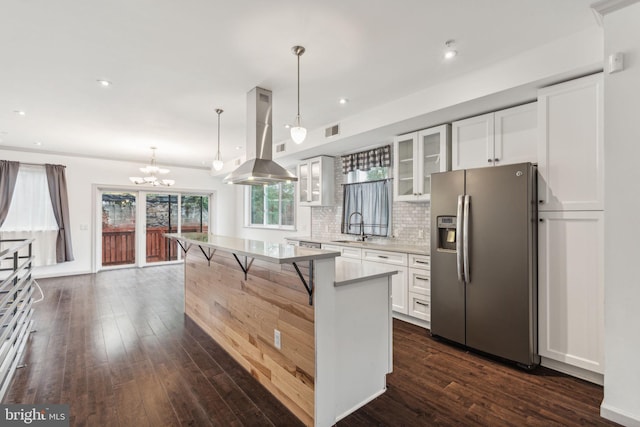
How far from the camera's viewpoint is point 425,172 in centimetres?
371

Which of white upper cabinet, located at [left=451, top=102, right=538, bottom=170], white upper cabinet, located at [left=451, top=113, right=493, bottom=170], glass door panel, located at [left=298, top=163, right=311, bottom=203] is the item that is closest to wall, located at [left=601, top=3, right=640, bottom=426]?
white upper cabinet, located at [left=451, top=102, right=538, bottom=170]

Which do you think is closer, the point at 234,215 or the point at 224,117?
the point at 224,117

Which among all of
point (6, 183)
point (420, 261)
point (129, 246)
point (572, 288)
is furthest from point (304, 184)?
point (6, 183)

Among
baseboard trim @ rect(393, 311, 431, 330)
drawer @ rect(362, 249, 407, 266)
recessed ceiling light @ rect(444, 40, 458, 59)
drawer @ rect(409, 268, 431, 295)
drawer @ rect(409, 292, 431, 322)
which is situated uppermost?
recessed ceiling light @ rect(444, 40, 458, 59)

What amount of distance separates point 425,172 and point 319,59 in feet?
6.32

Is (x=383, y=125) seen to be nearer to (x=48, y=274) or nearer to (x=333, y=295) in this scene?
(x=333, y=295)

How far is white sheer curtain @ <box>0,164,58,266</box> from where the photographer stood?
5793 mm

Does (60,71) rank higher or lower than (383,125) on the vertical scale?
higher

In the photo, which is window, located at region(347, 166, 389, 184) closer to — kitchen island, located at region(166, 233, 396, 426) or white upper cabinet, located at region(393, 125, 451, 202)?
white upper cabinet, located at region(393, 125, 451, 202)

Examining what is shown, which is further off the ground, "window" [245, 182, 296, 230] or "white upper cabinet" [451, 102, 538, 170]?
"white upper cabinet" [451, 102, 538, 170]

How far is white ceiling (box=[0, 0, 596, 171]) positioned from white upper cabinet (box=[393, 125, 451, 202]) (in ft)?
2.12

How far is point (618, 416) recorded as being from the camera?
187cm

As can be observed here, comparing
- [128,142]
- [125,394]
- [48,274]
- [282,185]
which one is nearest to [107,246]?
[48,274]

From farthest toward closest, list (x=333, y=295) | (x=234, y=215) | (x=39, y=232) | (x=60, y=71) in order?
(x=234, y=215), (x=39, y=232), (x=60, y=71), (x=333, y=295)
